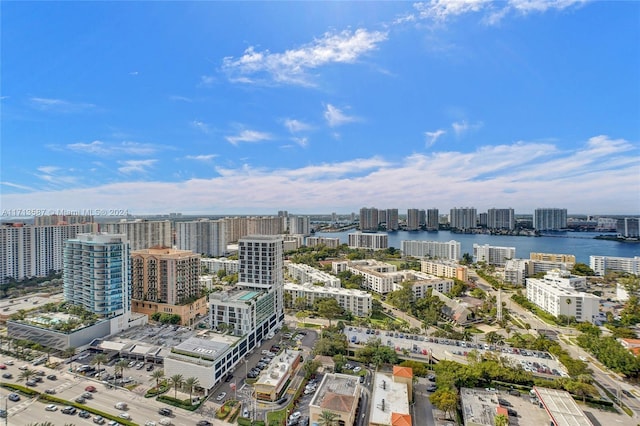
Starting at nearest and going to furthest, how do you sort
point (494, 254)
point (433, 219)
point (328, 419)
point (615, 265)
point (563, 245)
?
point (328, 419)
point (615, 265)
point (494, 254)
point (563, 245)
point (433, 219)

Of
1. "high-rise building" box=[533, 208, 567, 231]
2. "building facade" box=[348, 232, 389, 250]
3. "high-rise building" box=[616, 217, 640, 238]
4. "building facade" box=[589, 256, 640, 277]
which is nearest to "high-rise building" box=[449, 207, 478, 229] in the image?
"high-rise building" box=[533, 208, 567, 231]

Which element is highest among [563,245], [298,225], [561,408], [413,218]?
[413,218]

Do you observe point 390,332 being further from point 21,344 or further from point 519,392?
point 21,344

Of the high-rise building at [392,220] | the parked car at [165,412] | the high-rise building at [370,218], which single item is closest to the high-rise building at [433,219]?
the high-rise building at [392,220]

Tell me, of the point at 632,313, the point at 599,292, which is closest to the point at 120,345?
the point at 632,313

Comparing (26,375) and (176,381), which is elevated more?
(176,381)

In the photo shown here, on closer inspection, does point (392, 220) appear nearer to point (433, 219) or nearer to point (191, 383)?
point (433, 219)

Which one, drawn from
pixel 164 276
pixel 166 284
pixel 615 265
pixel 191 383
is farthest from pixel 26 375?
pixel 615 265
